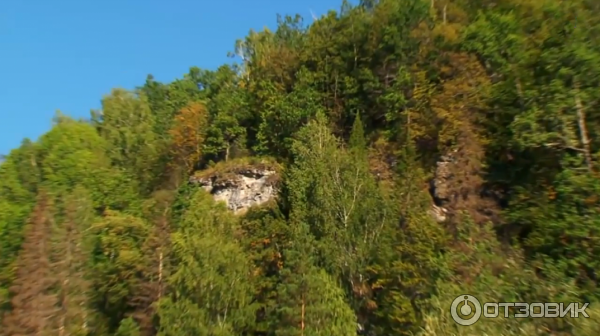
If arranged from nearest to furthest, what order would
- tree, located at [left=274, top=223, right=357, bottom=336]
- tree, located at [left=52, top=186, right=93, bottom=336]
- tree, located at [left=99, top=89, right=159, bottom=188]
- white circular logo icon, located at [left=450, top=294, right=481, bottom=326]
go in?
1. white circular logo icon, located at [left=450, top=294, right=481, bottom=326]
2. tree, located at [left=274, top=223, right=357, bottom=336]
3. tree, located at [left=52, top=186, right=93, bottom=336]
4. tree, located at [left=99, top=89, right=159, bottom=188]

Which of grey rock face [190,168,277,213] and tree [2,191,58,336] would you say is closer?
tree [2,191,58,336]

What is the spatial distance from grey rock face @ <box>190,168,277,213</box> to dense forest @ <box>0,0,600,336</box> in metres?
1.24

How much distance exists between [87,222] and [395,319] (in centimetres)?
Result: 2417

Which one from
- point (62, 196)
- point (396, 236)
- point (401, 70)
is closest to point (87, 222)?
point (62, 196)

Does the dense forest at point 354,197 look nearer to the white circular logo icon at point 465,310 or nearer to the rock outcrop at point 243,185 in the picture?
the white circular logo icon at point 465,310

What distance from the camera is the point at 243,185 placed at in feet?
175

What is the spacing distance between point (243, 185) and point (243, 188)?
246 mm

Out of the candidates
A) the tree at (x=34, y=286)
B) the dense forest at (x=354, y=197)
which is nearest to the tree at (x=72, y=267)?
the dense forest at (x=354, y=197)

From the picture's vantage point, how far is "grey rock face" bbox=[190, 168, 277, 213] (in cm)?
5238

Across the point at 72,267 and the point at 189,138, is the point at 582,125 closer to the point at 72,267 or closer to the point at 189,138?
the point at 72,267

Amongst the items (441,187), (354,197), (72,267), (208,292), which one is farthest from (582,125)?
(72,267)

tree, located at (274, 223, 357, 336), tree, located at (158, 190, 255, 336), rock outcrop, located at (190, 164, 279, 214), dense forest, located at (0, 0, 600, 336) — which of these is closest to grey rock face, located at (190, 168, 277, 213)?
rock outcrop, located at (190, 164, 279, 214)

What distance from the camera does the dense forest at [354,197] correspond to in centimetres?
3127

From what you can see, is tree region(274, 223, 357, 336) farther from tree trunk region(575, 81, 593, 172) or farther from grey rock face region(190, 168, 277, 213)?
grey rock face region(190, 168, 277, 213)
